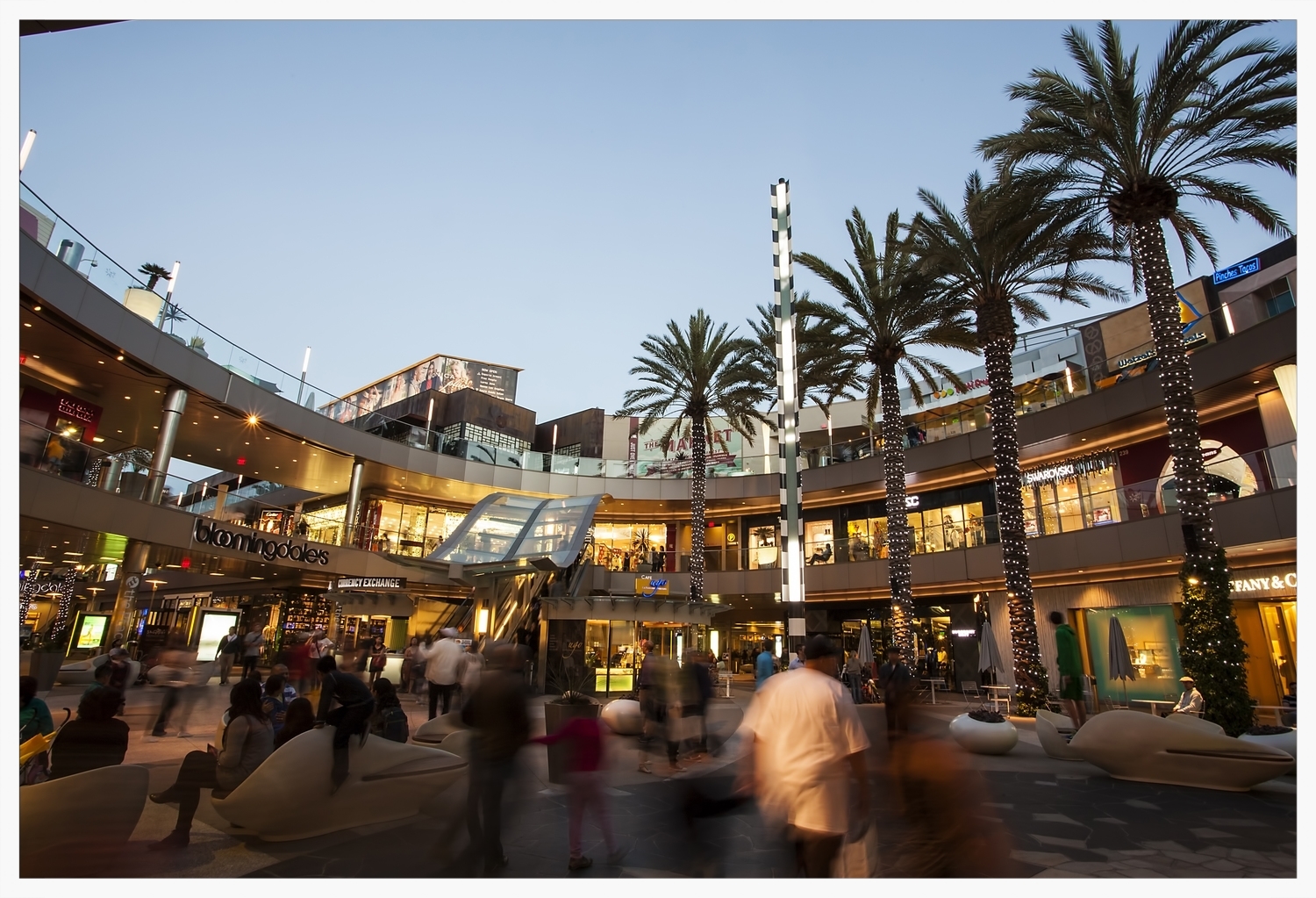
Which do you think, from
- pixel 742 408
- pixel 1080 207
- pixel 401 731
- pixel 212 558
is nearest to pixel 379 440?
pixel 212 558

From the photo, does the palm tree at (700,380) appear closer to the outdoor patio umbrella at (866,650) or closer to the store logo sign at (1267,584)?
the outdoor patio umbrella at (866,650)

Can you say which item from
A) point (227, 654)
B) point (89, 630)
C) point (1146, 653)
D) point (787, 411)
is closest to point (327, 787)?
point (787, 411)

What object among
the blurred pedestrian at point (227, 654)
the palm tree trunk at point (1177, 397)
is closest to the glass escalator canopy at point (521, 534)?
the blurred pedestrian at point (227, 654)

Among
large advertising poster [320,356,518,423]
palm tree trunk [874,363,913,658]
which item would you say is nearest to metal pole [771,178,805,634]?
palm tree trunk [874,363,913,658]

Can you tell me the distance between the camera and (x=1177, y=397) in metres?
13.6

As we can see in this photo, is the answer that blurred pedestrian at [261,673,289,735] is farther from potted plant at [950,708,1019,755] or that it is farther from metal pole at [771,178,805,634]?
potted plant at [950,708,1019,755]

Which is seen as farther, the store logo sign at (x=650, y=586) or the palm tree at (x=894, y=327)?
the store logo sign at (x=650, y=586)

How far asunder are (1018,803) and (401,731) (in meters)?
7.47

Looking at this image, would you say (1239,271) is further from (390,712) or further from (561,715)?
(390,712)

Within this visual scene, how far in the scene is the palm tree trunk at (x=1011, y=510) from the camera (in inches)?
663

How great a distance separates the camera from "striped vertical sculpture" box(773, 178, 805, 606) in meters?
11.6

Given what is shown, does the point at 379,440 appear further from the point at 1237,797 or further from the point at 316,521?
the point at 1237,797

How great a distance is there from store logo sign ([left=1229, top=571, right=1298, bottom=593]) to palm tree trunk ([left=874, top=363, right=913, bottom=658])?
771cm

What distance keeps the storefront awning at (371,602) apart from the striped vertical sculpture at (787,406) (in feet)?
65.1
